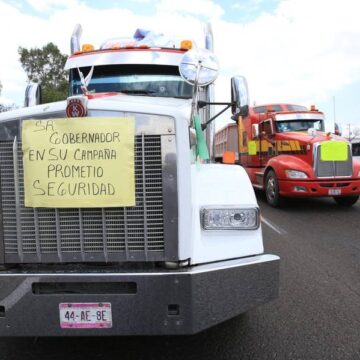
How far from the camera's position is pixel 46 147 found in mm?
2666

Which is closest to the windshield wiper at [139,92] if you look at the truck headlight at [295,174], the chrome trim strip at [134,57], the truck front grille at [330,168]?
the chrome trim strip at [134,57]

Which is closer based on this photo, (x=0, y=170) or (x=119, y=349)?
(x=0, y=170)

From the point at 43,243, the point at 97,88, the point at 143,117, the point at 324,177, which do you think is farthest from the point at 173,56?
the point at 324,177

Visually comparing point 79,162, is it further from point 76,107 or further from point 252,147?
point 252,147

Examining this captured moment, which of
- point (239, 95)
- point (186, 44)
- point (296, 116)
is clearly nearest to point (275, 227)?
point (186, 44)

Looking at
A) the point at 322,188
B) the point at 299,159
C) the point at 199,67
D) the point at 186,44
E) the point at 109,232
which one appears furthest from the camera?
the point at 299,159

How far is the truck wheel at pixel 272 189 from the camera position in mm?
9836

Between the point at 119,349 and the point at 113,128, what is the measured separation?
172 centimetres

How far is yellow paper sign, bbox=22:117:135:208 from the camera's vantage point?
2.64m

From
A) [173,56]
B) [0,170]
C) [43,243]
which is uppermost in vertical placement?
[173,56]

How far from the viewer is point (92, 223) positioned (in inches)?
106

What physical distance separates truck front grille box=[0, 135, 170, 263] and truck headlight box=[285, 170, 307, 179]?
279 inches

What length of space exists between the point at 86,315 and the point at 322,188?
24.7 feet

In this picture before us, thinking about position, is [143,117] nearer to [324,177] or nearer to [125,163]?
[125,163]
